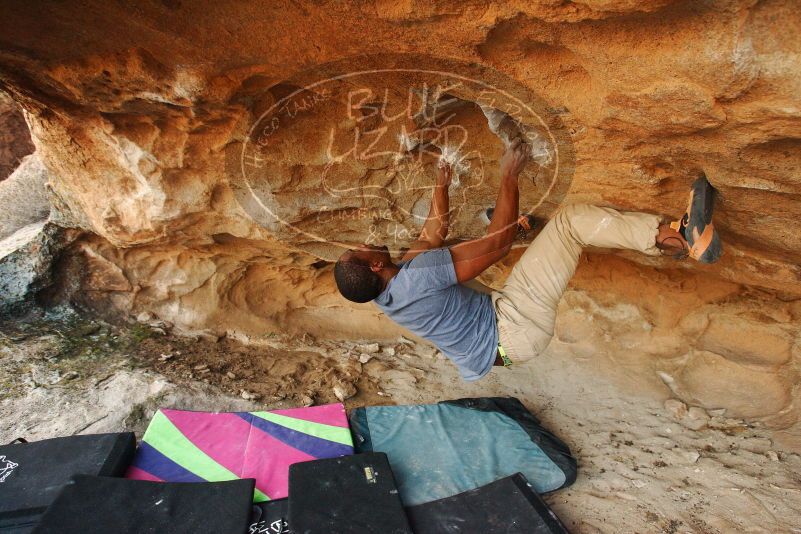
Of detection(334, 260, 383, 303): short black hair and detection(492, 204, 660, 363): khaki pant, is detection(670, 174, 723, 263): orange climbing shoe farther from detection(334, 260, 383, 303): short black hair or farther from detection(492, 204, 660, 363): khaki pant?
detection(334, 260, 383, 303): short black hair

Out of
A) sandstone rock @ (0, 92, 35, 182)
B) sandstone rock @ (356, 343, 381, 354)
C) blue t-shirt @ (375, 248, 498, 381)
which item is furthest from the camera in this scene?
sandstone rock @ (0, 92, 35, 182)

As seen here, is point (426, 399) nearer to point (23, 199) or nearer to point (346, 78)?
point (346, 78)

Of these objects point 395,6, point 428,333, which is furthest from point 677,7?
point 428,333

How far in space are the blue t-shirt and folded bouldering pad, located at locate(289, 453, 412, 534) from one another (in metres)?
0.70

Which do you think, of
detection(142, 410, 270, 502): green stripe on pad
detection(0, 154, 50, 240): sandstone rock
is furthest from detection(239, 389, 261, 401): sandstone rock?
detection(0, 154, 50, 240): sandstone rock

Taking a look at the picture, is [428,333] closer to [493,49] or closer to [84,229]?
[493,49]

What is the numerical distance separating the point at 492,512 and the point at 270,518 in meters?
1.02

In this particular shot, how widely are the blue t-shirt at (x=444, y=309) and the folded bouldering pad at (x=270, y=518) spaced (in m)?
1.04

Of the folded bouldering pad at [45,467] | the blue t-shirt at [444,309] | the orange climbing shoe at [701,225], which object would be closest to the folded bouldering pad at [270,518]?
the folded bouldering pad at [45,467]

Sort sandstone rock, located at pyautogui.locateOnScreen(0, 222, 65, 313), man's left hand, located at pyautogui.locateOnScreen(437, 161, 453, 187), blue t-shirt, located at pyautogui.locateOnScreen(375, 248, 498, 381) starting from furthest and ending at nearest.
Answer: sandstone rock, located at pyautogui.locateOnScreen(0, 222, 65, 313), man's left hand, located at pyautogui.locateOnScreen(437, 161, 453, 187), blue t-shirt, located at pyautogui.locateOnScreen(375, 248, 498, 381)

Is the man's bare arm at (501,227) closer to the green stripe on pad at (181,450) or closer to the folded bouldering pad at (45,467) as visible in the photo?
the green stripe on pad at (181,450)

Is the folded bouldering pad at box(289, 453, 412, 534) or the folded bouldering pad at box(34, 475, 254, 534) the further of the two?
the folded bouldering pad at box(289, 453, 412, 534)

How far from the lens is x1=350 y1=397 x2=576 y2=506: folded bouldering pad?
259cm

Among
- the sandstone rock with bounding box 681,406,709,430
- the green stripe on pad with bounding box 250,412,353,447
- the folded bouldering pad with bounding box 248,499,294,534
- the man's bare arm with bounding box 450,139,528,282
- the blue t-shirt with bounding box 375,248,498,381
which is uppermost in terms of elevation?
the man's bare arm with bounding box 450,139,528,282
